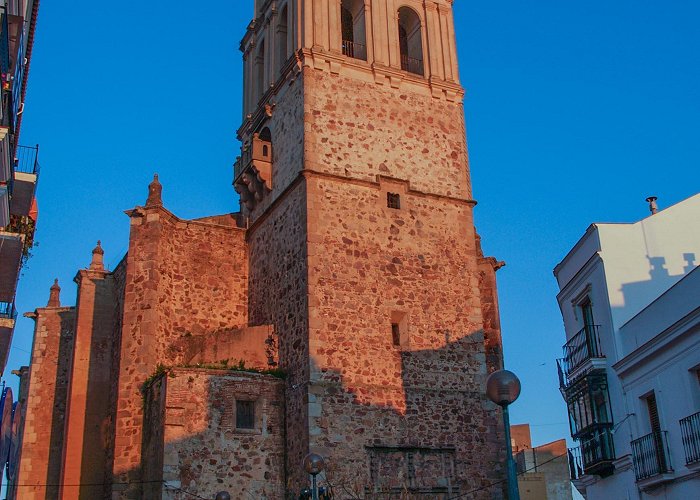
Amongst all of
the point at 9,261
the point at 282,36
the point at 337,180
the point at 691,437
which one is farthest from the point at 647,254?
the point at 282,36

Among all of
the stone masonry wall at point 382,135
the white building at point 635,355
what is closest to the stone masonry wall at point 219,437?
the stone masonry wall at point 382,135

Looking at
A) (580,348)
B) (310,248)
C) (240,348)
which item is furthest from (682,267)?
(240,348)

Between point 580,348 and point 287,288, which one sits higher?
point 287,288

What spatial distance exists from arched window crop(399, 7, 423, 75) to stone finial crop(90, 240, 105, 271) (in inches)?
407

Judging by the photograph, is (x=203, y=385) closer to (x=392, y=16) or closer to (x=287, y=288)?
(x=287, y=288)

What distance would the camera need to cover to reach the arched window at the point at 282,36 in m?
25.9

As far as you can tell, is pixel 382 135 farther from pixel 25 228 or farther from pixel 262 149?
pixel 25 228

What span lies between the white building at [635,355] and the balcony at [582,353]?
21mm

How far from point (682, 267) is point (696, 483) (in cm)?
Answer: 529

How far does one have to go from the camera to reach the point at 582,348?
719 inches

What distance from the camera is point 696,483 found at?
14125 millimetres

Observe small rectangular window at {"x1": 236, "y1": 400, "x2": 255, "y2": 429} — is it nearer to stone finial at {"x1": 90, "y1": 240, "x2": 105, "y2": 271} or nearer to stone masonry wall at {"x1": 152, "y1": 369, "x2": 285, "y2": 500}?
stone masonry wall at {"x1": 152, "y1": 369, "x2": 285, "y2": 500}

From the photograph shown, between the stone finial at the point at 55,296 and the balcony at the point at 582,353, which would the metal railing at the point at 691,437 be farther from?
the stone finial at the point at 55,296

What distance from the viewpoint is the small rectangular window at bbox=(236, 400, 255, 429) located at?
786 inches
